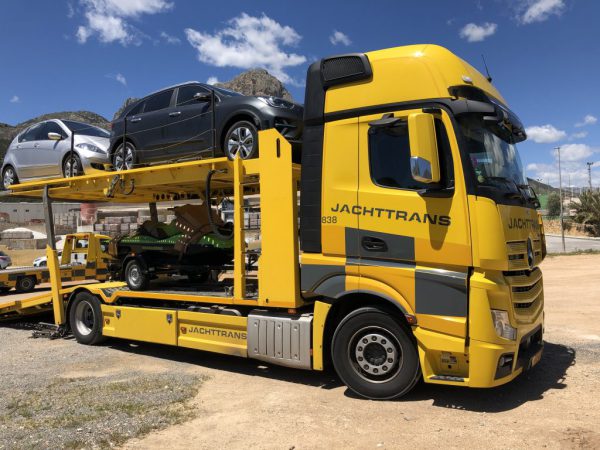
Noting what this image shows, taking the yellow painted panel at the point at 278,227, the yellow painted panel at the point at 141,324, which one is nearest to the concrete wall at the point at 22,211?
the yellow painted panel at the point at 141,324

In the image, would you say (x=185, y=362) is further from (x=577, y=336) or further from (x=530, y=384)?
(x=577, y=336)

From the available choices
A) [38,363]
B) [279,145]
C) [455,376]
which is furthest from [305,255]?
[38,363]

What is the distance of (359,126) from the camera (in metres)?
5.10

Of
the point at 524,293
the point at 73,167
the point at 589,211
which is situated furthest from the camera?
the point at 589,211

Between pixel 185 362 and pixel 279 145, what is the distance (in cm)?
337

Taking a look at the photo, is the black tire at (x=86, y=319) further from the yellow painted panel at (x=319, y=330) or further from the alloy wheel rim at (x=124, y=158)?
the yellow painted panel at (x=319, y=330)

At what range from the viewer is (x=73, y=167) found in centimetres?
868

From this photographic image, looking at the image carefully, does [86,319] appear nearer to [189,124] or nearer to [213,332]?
[213,332]

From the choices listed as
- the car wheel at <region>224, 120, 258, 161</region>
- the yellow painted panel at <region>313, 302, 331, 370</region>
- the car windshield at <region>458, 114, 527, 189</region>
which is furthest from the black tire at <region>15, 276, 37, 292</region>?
the car windshield at <region>458, 114, 527, 189</region>

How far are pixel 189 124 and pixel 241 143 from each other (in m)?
1.20

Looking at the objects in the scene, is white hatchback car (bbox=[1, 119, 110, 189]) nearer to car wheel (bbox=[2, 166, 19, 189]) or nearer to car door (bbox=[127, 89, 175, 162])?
car wheel (bbox=[2, 166, 19, 189])

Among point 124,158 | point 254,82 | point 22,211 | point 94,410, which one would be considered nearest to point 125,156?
point 124,158

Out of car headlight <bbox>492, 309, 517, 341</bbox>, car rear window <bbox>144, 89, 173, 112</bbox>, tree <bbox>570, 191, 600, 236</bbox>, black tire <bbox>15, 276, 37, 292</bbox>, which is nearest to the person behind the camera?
car headlight <bbox>492, 309, 517, 341</bbox>

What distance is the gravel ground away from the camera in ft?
14.1
